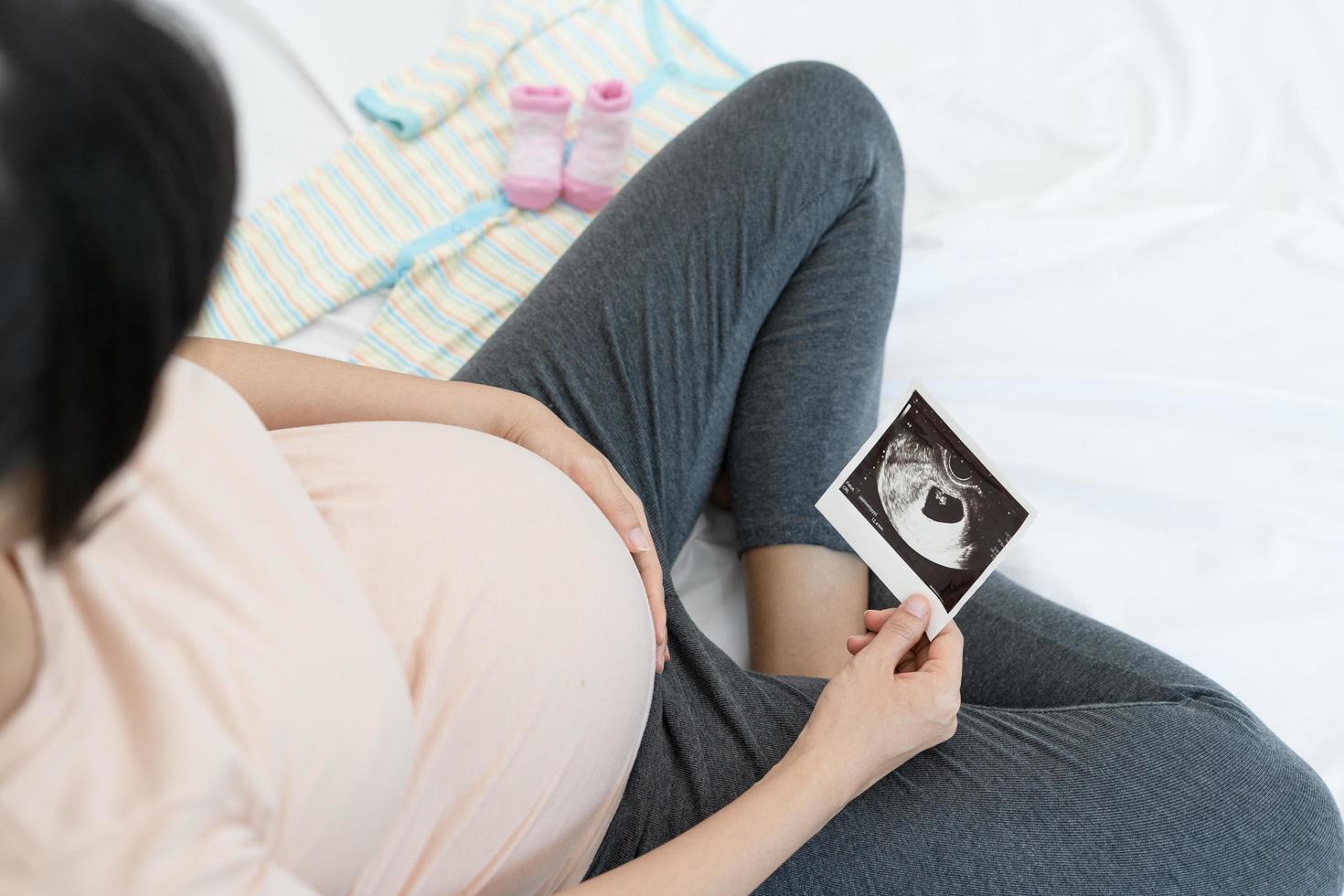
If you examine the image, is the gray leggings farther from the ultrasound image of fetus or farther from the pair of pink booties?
the pair of pink booties

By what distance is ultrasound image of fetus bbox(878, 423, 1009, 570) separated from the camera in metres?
0.91

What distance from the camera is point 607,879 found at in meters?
0.70

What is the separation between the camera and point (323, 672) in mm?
614

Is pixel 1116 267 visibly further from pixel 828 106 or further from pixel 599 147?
pixel 599 147

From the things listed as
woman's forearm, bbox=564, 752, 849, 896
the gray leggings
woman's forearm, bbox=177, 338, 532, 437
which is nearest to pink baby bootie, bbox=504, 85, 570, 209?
the gray leggings

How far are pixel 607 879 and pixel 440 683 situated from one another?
6.7 inches

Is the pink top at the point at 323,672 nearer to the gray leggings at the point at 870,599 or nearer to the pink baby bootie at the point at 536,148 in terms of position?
the gray leggings at the point at 870,599

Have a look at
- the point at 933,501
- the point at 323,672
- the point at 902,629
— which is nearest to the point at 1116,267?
the point at 933,501

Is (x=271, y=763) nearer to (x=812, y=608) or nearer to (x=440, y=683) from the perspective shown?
(x=440, y=683)

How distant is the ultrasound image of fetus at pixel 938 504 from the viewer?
2.98 ft

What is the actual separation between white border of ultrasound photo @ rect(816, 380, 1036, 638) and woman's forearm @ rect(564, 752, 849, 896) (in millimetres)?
191

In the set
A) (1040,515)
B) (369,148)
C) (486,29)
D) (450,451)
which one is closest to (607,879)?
(450,451)

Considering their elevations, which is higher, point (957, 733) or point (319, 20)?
point (319, 20)

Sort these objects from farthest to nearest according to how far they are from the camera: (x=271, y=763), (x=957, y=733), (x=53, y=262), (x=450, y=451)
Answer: (x=957, y=733) < (x=450, y=451) < (x=271, y=763) < (x=53, y=262)
